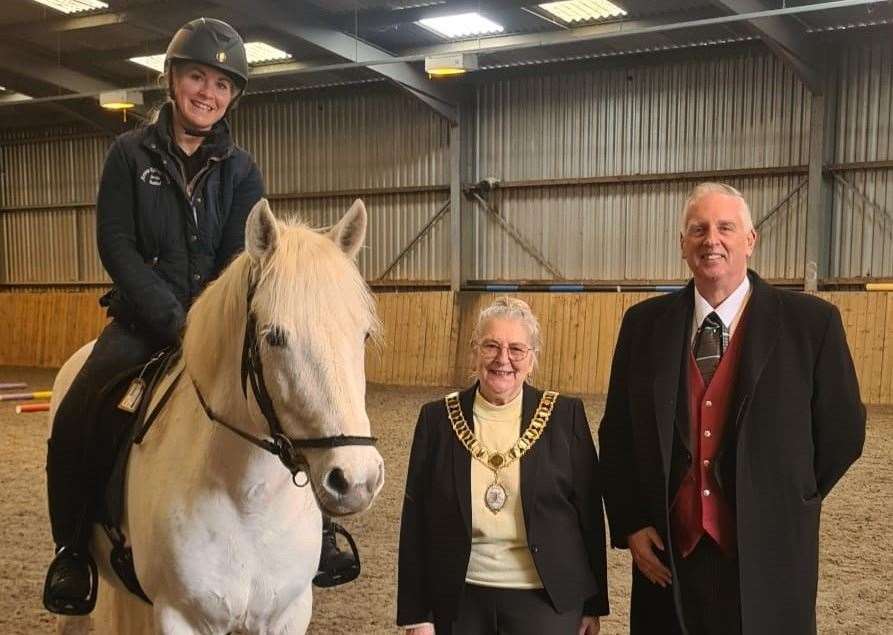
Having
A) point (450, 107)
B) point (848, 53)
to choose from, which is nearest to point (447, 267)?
point (450, 107)

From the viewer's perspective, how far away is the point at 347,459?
178cm

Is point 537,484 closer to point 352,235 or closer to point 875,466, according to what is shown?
point 352,235

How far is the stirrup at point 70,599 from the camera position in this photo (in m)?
2.72

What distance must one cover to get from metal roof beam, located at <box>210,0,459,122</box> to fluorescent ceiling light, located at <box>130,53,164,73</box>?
3436 millimetres

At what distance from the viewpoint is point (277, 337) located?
1.88 metres

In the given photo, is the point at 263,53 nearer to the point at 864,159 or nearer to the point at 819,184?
the point at 819,184

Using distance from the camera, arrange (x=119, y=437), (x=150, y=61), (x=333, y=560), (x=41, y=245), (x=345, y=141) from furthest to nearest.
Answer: (x=41, y=245) → (x=345, y=141) → (x=150, y=61) → (x=333, y=560) → (x=119, y=437)

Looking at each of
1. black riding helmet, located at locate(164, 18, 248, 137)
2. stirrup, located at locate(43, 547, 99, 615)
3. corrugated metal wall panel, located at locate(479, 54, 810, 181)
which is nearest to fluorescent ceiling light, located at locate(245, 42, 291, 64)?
corrugated metal wall panel, located at locate(479, 54, 810, 181)

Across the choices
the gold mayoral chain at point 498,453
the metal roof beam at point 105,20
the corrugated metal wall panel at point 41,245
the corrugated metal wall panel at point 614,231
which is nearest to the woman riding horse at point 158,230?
the gold mayoral chain at point 498,453

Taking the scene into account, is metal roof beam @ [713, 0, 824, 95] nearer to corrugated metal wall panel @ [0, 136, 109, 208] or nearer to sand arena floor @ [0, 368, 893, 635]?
sand arena floor @ [0, 368, 893, 635]

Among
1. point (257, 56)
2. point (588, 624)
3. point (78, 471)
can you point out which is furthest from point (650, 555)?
point (257, 56)

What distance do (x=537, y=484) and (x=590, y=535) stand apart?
0.24 meters

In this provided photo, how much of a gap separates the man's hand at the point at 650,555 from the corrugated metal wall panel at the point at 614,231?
9.90 meters

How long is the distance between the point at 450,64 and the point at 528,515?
28.7ft
